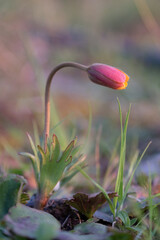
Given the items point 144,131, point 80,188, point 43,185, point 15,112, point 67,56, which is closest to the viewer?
point 43,185

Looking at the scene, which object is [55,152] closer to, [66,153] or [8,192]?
[66,153]

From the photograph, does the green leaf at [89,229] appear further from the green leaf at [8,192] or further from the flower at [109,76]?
the flower at [109,76]

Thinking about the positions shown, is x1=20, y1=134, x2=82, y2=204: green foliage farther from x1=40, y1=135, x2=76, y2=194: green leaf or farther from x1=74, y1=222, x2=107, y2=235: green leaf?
x1=74, y1=222, x2=107, y2=235: green leaf

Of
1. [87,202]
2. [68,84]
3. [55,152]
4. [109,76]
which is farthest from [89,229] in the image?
[68,84]

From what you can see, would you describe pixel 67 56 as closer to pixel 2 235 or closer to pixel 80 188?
pixel 80 188

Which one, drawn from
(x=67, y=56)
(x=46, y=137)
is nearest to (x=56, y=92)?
(x=67, y=56)

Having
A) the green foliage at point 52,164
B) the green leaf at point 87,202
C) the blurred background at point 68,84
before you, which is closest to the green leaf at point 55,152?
the green foliage at point 52,164
